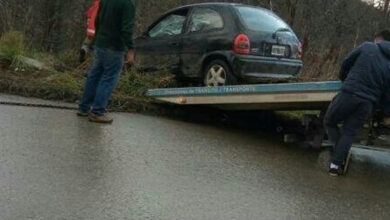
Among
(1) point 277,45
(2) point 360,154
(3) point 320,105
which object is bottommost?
(2) point 360,154

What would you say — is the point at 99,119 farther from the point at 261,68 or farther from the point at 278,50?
the point at 278,50

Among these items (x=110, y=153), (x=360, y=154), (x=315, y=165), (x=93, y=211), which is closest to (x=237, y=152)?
(x=315, y=165)

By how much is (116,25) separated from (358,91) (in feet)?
10.6

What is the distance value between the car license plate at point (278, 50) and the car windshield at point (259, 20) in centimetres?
30

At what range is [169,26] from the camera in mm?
11500

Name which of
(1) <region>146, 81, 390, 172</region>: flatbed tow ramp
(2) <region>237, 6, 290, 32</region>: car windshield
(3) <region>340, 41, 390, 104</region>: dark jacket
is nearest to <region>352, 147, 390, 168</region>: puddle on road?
(1) <region>146, 81, 390, 172</region>: flatbed tow ramp

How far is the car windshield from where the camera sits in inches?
403

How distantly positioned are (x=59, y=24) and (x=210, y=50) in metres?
15.1

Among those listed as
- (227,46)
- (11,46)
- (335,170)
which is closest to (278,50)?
(227,46)

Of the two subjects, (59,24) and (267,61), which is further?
(59,24)

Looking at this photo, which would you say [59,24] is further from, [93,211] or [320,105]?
[93,211]

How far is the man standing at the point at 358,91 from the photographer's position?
7.57 meters

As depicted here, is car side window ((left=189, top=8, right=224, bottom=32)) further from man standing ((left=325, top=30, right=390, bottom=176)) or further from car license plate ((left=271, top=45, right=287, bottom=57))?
man standing ((left=325, top=30, right=390, bottom=176))

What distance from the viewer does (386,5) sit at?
2517cm
